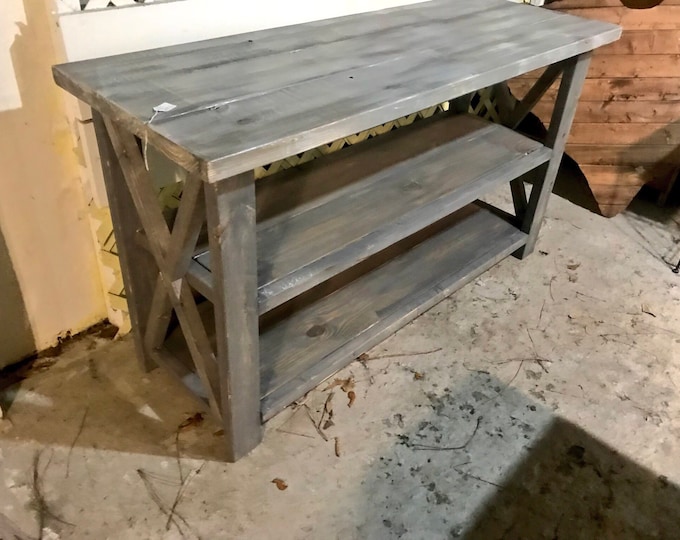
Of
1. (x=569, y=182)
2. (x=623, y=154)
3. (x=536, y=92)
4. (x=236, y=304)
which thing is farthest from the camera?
(x=569, y=182)

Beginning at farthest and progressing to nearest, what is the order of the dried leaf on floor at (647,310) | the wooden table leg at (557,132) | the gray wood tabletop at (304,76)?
the dried leaf on floor at (647,310) < the wooden table leg at (557,132) < the gray wood tabletop at (304,76)

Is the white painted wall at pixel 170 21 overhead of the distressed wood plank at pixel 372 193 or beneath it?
overhead

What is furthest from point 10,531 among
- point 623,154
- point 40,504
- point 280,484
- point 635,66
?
point 635,66

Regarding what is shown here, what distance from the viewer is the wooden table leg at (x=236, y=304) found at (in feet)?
3.18

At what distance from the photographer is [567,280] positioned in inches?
76.5

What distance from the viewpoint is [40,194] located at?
1363 millimetres

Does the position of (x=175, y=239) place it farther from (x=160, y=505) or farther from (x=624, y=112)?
(x=624, y=112)

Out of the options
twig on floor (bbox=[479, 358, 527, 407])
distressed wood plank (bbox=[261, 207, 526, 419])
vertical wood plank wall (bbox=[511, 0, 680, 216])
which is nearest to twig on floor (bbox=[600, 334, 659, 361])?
twig on floor (bbox=[479, 358, 527, 407])

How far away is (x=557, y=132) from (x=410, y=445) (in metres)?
0.99

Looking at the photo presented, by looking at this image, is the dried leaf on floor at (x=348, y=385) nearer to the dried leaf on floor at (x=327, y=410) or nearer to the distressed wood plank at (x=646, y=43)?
the dried leaf on floor at (x=327, y=410)

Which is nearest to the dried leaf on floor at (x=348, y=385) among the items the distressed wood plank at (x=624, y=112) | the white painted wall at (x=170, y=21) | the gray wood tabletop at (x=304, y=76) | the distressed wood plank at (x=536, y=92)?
the gray wood tabletop at (x=304, y=76)

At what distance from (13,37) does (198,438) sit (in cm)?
90

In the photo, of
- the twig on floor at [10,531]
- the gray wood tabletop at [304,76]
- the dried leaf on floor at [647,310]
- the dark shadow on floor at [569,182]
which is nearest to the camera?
the gray wood tabletop at [304,76]

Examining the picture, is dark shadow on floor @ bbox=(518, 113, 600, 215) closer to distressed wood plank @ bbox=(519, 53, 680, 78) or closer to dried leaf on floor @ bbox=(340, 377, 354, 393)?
distressed wood plank @ bbox=(519, 53, 680, 78)
